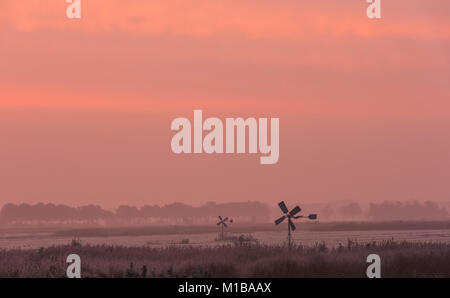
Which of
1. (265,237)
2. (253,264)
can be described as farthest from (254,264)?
(265,237)

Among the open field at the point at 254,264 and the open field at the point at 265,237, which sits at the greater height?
the open field at the point at 254,264

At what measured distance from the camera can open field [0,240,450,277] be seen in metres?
38.7

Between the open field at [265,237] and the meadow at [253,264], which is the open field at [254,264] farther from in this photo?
the open field at [265,237]

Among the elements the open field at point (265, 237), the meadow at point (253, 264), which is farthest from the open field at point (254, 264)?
the open field at point (265, 237)

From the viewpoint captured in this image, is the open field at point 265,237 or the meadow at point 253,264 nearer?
the meadow at point 253,264

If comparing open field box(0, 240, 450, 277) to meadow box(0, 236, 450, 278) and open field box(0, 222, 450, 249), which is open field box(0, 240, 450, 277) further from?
open field box(0, 222, 450, 249)

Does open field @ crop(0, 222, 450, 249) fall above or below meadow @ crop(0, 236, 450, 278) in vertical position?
below

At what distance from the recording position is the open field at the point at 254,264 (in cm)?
3872

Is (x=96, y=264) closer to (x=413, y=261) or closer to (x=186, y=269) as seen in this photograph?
(x=186, y=269)

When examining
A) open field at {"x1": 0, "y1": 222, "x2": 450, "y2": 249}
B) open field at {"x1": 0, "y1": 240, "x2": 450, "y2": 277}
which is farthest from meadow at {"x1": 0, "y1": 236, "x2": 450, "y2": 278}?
open field at {"x1": 0, "y1": 222, "x2": 450, "y2": 249}

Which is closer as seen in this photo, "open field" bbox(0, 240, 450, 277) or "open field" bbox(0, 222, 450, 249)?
"open field" bbox(0, 240, 450, 277)
